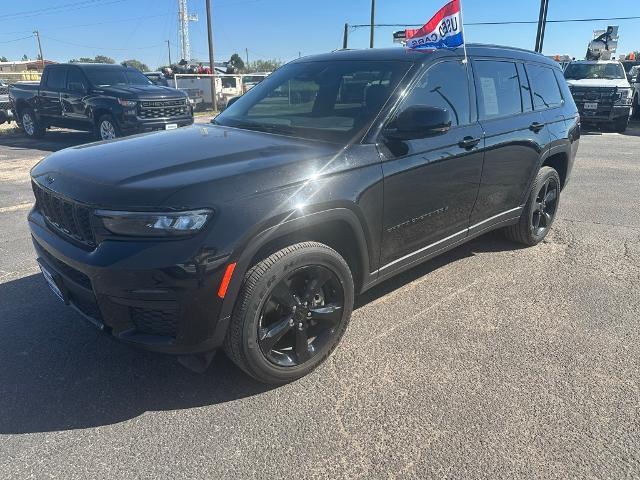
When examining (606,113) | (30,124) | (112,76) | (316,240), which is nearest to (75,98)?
(112,76)

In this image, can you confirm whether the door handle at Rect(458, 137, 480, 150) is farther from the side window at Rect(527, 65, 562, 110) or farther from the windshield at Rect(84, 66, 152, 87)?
the windshield at Rect(84, 66, 152, 87)

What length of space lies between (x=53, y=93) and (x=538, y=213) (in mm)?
11744

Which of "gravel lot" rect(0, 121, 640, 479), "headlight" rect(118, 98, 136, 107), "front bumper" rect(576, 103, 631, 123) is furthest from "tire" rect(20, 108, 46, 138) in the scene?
"front bumper" rect(576, 103, 631, 123)

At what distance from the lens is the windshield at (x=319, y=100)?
128 inches

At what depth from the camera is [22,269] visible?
4.41 meters

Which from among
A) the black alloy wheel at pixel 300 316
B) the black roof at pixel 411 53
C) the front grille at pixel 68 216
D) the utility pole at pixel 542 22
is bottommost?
the black alloy wheel at pixel 300 316

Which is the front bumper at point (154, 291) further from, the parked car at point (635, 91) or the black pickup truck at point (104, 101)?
the parked car at point (635, 91)

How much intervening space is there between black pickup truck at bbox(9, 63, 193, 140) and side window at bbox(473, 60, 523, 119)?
867cm

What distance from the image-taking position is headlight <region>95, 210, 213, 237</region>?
234 cm

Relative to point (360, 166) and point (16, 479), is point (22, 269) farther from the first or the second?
point (360, 166)

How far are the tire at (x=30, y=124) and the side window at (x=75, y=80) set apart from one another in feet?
6.82

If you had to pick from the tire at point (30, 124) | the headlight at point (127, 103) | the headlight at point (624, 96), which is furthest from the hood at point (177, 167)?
the headlight at point (624, 96)

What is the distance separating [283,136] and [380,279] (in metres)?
1.11

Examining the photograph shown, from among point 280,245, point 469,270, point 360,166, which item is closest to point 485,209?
point 469,270
